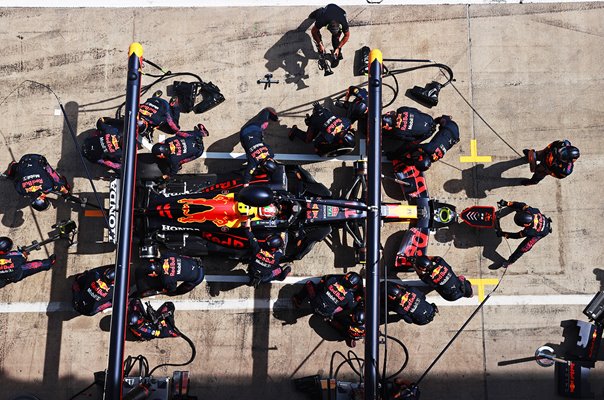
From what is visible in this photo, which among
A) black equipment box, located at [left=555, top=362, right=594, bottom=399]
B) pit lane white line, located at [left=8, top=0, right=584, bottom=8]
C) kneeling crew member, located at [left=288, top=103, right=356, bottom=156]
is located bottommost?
black equipment box, located at [left=555, top=362, right=594, bottom=399]

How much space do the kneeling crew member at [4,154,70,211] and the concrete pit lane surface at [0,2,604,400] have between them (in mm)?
1264

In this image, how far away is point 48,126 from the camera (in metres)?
12.2

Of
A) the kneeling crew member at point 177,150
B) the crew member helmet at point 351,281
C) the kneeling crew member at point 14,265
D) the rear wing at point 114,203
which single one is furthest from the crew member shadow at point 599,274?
the kneeling crew member at point 14,265

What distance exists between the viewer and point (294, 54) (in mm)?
12594

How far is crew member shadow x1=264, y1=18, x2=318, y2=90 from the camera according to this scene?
1251 centimetres

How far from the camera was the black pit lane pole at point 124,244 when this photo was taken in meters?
7.74

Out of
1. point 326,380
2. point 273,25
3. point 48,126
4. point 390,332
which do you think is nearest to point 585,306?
point 390,332

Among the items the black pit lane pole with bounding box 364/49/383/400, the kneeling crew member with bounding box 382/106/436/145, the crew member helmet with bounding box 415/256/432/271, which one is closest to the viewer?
the black pit lane pole with bounding box 364/49/383/400

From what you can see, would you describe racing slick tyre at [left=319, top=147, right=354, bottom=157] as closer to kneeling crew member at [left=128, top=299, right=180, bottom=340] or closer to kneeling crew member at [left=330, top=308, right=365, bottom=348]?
kneeling crew member at [left=330, top=308, right=365, bottom=348]

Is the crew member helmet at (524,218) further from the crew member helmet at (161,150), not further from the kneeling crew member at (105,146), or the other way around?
the kneeling crew member at (105,146)

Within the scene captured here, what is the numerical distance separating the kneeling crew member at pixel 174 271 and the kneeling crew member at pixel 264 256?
3.85 ft

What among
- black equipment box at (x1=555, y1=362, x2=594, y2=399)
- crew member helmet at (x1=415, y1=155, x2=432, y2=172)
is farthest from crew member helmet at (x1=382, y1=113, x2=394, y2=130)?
black equipment box at (x1=555, y1=362, x2=594, y2=399)

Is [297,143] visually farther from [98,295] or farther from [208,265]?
[98,295]

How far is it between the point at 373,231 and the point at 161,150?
491cm
